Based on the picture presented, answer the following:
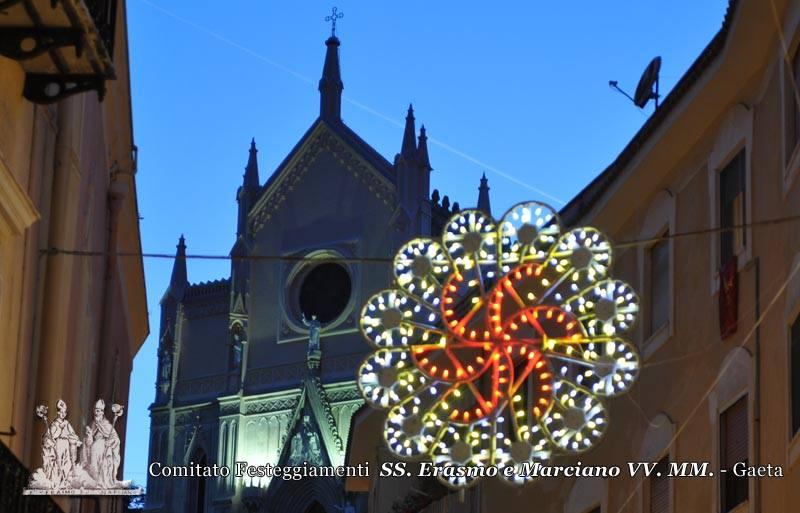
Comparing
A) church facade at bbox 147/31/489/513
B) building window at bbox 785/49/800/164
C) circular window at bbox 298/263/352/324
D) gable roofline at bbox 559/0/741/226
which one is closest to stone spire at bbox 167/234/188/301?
church facade at bbox 147/31/489/513

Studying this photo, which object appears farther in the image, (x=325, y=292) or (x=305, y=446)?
(x=325, y=292)

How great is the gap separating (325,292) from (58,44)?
50.3 m

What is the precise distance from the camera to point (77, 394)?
58.9 feet

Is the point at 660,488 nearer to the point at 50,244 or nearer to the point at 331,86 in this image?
the point at 50,244

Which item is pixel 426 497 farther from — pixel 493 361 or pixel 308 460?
pixel 308 460

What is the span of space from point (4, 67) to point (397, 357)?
4.00 meters

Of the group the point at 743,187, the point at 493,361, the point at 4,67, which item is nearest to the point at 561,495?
the point at 743,187

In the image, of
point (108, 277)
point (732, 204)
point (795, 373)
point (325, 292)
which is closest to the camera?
point (795, 373)

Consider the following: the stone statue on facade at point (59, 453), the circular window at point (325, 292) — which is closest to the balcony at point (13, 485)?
the stone statue on facade at point (59, 453)

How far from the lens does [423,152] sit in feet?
200

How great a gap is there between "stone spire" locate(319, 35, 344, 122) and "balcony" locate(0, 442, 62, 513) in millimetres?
52117

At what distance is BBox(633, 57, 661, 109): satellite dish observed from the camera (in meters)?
21.7

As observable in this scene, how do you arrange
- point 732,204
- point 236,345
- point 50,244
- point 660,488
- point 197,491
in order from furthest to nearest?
point 197,491 < point 236,345 < point 660,488 < point 732,204 < point 50,244

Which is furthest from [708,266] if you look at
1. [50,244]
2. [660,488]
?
[50,244]
